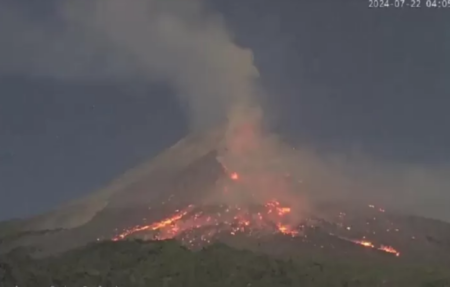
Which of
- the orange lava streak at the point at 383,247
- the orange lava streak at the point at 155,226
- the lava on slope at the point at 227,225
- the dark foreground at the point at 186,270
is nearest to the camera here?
the dark foreground at the point at 186,270

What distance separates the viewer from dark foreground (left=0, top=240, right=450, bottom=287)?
1162 cm

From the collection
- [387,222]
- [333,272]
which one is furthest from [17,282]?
[387,222]

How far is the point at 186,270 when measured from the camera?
490 inches

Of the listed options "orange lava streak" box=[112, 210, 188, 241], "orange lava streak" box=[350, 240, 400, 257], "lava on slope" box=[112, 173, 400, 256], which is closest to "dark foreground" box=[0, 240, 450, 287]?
"orange lava streak" box=[112, 210, 188, 241]

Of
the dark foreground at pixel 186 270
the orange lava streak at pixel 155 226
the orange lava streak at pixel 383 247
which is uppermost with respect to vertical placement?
the orange lava streak at pixel 383 247

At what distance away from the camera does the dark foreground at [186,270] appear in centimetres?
1162

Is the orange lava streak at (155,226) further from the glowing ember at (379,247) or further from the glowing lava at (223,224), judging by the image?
the glowing ember at (379,247)

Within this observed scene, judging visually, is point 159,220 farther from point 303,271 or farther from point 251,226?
point 303,271

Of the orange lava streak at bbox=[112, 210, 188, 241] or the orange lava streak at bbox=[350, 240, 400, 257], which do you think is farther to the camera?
the orange lava streak at bbox=[350, 240, 400, 257]

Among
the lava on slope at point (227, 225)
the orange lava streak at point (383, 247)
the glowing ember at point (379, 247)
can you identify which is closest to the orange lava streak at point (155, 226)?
the lava on slope at point (227, 225)

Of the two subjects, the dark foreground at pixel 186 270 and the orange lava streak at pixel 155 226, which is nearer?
the dark foreground at pixel 186 270

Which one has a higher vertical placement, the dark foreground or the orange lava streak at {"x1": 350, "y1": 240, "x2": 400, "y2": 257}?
the orange lava streak at {"x1": 350, "y1": 240, "x2": 400, "y2": 257}

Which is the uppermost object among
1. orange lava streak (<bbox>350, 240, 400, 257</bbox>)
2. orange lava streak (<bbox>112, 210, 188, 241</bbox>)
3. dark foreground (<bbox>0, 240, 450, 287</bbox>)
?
orange lava streak (<bbox>350, 240, 400, 257</bbox>)

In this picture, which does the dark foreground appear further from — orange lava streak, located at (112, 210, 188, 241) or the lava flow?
the lava flow
